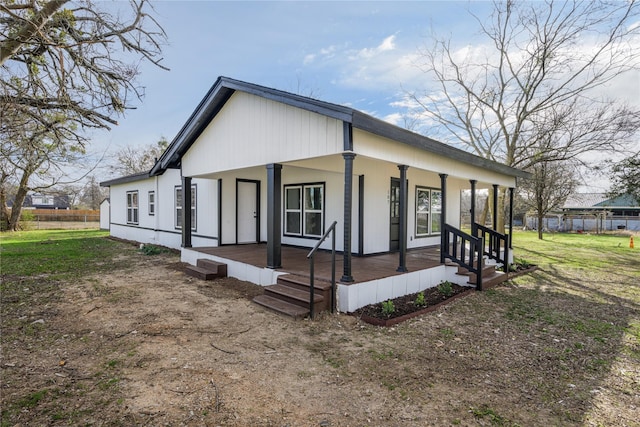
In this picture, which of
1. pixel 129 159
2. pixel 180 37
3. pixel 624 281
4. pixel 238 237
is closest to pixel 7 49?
pixel 180 37

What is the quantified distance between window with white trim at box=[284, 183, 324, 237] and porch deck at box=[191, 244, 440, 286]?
55 centimetres

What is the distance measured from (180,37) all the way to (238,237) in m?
5.46

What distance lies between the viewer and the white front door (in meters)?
9.91

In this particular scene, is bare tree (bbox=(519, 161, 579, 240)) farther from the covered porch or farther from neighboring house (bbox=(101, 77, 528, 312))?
the covered porch

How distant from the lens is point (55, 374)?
121 inches

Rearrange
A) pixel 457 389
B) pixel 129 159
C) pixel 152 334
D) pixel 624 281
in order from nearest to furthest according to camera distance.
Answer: pixel 457 389
pixel 152 334
pixel 624 281
pixel 129 159

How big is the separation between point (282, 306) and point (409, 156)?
3.62 metres

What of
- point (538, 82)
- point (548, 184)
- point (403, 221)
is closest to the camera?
point (403, 221)

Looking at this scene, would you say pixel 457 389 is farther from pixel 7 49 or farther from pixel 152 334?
pixel 7 49

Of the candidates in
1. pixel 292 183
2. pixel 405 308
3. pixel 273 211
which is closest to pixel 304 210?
pixel 292 183

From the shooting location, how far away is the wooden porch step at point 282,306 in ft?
15.6

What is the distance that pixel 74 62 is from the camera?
5348mm

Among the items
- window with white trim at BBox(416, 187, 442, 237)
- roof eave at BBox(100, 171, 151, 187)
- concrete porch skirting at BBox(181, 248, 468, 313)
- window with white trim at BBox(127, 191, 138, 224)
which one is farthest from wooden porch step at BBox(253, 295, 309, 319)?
window with white trim at BBox(127, 191, 138, 224)

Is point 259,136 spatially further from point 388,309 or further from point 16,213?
point 16,213
